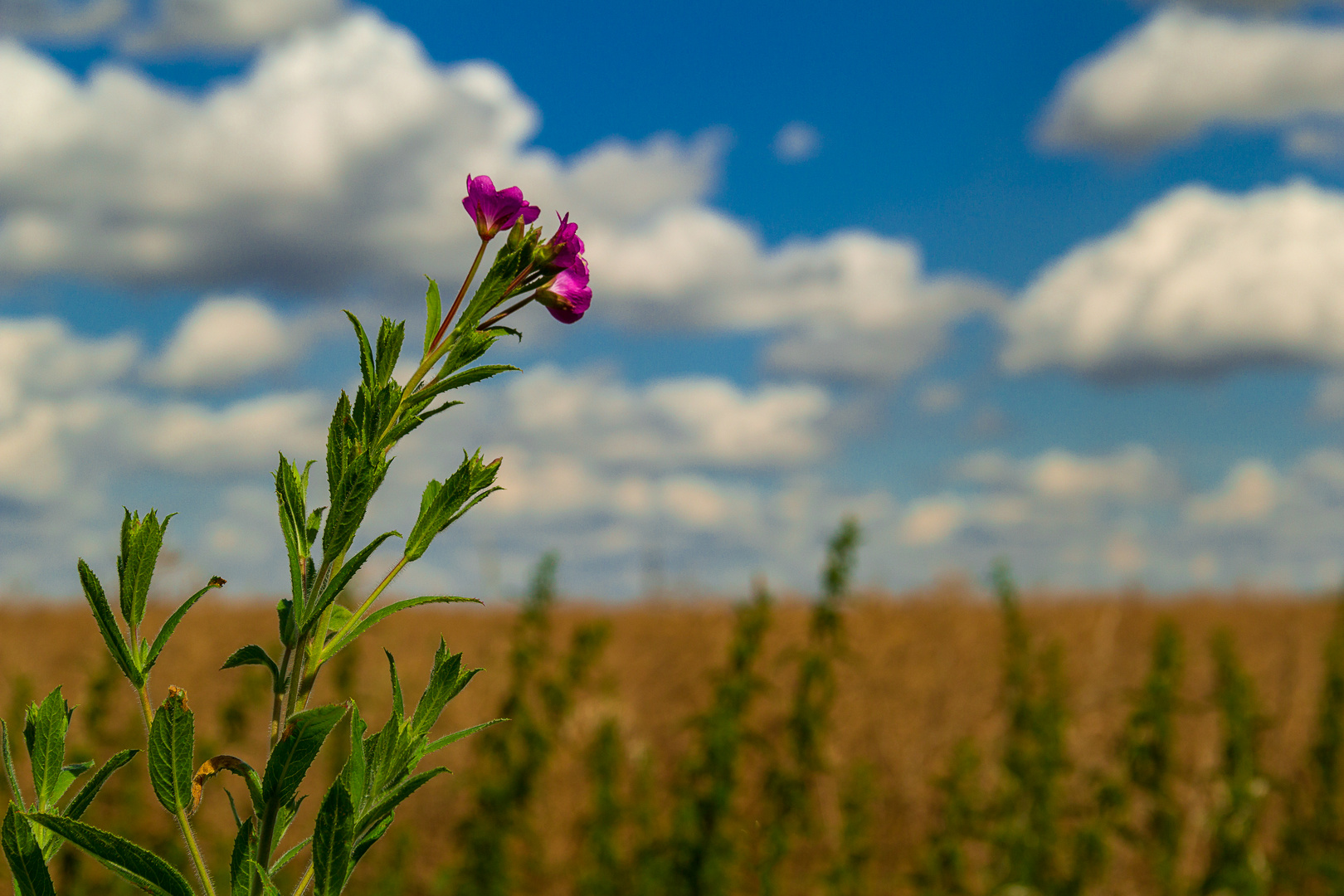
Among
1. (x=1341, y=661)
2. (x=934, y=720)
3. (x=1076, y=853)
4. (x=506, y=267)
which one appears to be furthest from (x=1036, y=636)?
(x=506, y=267)

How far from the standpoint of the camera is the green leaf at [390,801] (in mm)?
961

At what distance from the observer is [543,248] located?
42.2 inches

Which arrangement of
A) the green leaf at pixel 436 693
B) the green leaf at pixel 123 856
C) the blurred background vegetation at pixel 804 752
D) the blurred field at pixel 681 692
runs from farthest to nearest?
the blurred field at pixel 681 692, the blurred background vegetation at pixel 804 752, the green leaf at pixel 436 693, the green leaf at pixel 123 856

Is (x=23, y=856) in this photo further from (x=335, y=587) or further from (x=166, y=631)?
(x=335, y=587)

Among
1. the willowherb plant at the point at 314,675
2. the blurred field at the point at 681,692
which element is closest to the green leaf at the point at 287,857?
the willowherb plant at the point at 314,675

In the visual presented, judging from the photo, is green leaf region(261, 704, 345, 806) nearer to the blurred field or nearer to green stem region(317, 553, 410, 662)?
green stem region(317, 553, 410, 662)

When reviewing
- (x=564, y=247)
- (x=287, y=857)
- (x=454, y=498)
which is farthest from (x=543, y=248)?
(x=287, y=857)

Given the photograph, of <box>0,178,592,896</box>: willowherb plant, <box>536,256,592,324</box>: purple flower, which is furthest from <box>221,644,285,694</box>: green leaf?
<box>536,256,592,324</box>: purple flower

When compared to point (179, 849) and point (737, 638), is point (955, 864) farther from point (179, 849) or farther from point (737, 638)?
point (179, 849)

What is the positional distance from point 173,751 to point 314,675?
129mm

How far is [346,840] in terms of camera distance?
96 centimetres

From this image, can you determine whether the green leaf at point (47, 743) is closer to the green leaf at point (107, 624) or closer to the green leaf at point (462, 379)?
the green leaf at point (107, 624)

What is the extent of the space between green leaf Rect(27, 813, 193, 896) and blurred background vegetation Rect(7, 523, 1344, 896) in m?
2.56

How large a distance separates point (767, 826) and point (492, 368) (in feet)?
10.9
